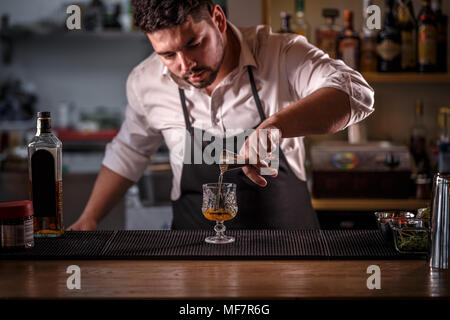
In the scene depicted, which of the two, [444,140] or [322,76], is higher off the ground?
[322,76]

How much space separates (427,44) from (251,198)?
1.29m

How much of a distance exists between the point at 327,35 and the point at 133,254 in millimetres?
1735

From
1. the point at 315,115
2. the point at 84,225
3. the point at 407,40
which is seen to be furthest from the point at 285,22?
the point at 84,225

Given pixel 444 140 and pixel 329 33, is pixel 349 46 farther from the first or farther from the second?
pixel 444 140

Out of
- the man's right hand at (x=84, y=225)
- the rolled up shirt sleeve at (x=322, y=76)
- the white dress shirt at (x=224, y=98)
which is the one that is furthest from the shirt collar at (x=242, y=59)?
the man's right hand at (x=84, y=225)

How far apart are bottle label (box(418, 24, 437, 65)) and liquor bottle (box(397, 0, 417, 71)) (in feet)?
0.14

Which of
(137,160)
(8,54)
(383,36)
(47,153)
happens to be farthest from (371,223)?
(8,54)

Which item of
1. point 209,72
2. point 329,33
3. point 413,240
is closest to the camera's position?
point 413,240

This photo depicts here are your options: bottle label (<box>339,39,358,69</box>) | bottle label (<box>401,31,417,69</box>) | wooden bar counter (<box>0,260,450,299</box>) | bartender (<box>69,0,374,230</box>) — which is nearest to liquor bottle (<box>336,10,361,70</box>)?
bottle label (<box>339,39,358,69</box>)

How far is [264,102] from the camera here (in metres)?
1.90

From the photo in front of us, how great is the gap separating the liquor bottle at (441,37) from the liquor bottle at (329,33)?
439 mm

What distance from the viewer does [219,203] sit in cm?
140

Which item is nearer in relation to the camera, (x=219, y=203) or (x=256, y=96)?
(x=219, y=203)

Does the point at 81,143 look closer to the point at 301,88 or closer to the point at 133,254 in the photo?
the point at 301,88
